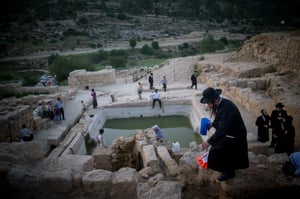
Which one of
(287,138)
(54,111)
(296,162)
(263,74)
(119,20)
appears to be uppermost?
(119,20)

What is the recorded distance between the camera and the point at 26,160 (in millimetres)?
5012

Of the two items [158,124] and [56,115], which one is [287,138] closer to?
[158,124]

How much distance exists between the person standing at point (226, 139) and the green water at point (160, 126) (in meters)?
8.71

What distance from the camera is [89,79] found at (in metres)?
22.0

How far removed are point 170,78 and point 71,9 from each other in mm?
53485

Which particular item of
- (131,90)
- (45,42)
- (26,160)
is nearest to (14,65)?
(45,42)

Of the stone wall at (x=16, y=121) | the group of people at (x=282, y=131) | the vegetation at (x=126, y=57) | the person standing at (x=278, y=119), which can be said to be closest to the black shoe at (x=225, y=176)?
the group of people at (x=282, y=131)

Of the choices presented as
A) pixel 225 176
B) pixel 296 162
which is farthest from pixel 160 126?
pixel 225 176

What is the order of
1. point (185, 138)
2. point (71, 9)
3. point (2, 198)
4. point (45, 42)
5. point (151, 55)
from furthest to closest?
point (71, 9) < point (45, 42) < point (151, 55) < point (185, 138) < point (2, 198)

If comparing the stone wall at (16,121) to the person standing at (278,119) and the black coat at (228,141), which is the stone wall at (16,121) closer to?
the black coat at (228,141)

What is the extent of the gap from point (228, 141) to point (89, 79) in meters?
19.6

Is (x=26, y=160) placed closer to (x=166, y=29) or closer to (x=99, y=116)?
(x=99, y=116)

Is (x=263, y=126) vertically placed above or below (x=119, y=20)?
below

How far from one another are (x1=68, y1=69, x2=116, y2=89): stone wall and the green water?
23.6 feet
